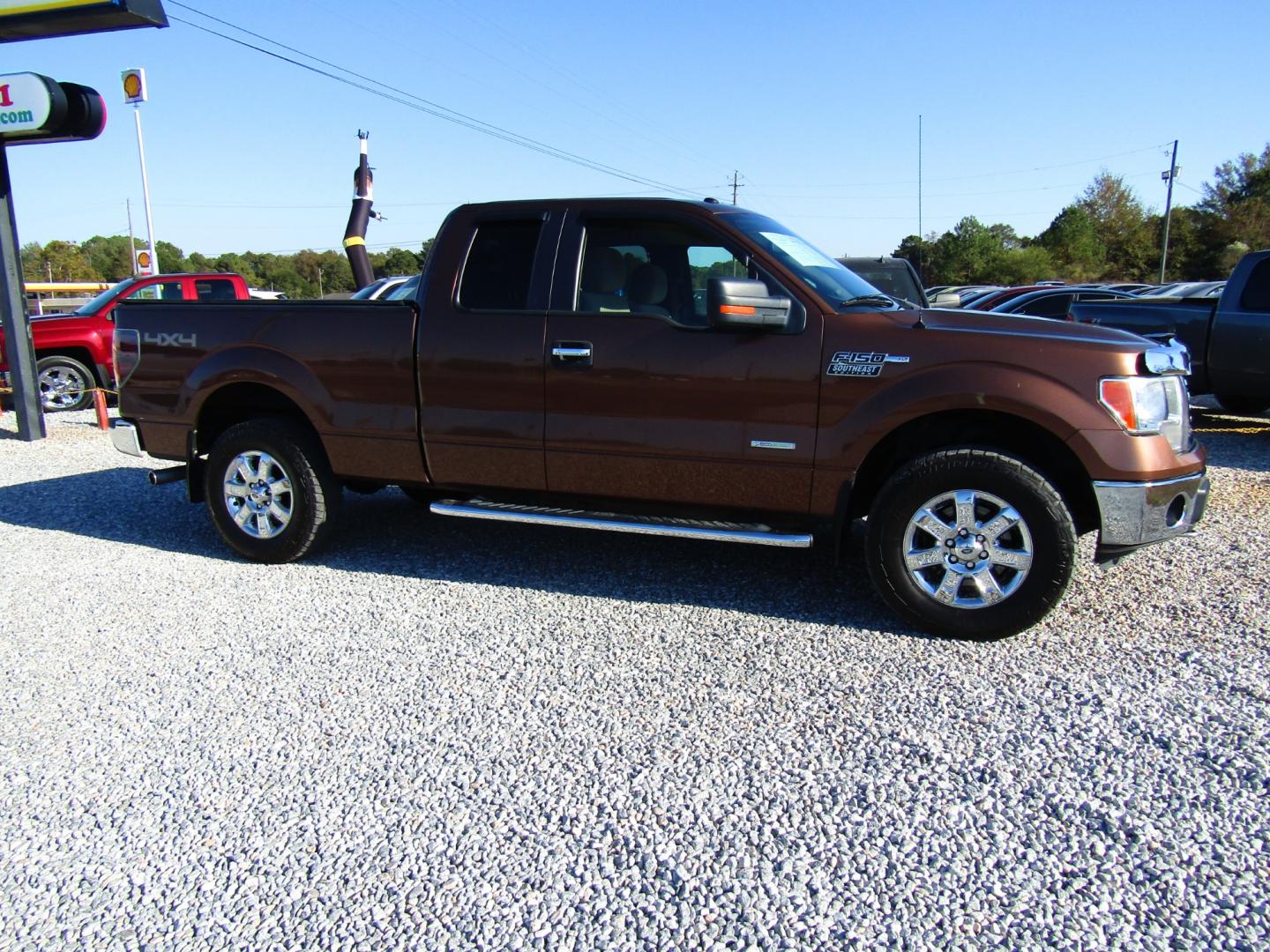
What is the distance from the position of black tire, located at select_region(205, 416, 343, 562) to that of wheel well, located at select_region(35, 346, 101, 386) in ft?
27.8

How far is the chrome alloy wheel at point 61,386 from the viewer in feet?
39.1

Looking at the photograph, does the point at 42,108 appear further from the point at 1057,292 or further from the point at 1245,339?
the point at 1057,292

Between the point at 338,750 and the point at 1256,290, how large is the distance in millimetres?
9142

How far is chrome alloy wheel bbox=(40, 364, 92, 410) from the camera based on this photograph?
11922 millimetres

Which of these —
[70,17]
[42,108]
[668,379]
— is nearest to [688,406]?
[668,379]

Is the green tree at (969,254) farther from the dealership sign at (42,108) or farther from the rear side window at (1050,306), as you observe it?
the dealership sign at (42,108)

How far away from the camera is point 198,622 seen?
4.39 metres

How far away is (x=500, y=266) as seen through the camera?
15.6ft

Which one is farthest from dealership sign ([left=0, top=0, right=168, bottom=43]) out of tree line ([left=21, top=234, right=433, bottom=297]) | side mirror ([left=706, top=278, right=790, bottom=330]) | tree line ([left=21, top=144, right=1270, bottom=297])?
tree line ([left=21, top=234, right=433, bottom=297])

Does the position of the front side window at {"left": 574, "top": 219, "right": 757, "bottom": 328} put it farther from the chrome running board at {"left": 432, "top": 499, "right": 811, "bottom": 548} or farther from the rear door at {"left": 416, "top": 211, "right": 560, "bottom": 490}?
the chrome running board at {"left": 432, "top": 499, "right": 811, "bottom": 548}

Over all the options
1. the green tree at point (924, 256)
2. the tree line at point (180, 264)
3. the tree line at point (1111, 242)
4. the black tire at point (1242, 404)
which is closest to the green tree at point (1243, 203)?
the tree line at point (1111, 242)

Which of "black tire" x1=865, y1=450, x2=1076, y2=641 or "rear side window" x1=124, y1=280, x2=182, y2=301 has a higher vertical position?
"rear side window" x1=124, y1=280, x2=182, y2=301

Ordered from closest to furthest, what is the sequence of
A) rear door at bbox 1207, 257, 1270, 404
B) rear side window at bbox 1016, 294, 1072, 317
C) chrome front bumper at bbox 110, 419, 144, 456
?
chrome front bumper at bbox 110, 419, 144, 456 → rear door at bbox 1207, 257, 1270, 404 → rear side window at bbox 1016, 294, 1072, 317

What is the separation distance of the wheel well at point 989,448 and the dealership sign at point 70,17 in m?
9.59
